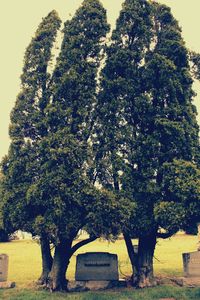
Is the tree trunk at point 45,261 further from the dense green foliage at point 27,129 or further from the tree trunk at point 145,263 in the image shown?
the tree trunk at point 145,263

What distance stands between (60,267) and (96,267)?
1936mm

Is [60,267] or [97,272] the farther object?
[97,272]

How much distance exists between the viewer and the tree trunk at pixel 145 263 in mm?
16078

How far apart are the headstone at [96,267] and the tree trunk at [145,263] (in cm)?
122

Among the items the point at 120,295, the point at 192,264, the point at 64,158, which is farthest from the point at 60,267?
the point at 192,264

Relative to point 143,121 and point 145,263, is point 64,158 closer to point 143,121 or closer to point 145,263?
point 143,121

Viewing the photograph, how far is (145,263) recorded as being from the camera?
16.3 meters

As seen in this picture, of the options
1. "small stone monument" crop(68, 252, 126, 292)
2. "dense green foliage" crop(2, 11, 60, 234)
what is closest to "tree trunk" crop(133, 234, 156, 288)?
"small stone monument" crop(68, 252, 126, 292)

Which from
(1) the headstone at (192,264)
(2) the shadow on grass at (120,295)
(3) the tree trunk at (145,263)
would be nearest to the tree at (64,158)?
(2) the shadow on grass at (120,295)

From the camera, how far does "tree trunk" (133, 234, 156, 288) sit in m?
16.1

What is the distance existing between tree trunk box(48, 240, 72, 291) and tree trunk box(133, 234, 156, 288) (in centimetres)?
357

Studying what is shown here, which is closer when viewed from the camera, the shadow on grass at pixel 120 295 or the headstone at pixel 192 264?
the shadow on grass at pixel 120 295

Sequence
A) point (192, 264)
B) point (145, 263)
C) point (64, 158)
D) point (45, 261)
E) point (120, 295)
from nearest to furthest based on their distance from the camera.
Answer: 1. point (120, 295)
2. point (64, 158)
3. point (145, 263)
4. point (192, 264)
5. point (45, 261)

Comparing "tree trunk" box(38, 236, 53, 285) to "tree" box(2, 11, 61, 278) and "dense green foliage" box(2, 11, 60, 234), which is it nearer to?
"tree" box(2, 11, 61, 278)
